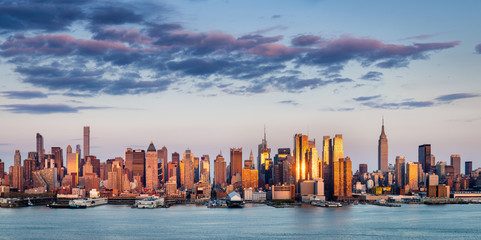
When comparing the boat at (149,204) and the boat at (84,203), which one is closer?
the boat at (149,204)

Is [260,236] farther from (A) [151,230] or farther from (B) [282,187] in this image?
(B) [282,187]

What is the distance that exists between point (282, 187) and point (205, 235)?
401 ft

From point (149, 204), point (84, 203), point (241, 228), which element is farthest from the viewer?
point (84, 203)

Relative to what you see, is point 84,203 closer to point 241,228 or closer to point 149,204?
point 149,204

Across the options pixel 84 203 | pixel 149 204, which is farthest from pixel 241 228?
pixel 84 203

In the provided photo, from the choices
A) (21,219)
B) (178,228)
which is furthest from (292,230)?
(21,219)

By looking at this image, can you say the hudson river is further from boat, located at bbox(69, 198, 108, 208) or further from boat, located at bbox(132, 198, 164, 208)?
boat, located at bbox(69, 198, 108, 208)

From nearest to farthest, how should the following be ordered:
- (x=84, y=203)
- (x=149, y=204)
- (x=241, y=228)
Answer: (x=241, y=228) < (x=149, y=204) < (x=84, y=203)

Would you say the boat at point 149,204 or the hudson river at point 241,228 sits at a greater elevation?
the hudson river at point 241,228

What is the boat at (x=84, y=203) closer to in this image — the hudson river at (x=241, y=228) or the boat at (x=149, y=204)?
the boat at (x=149, y=204)

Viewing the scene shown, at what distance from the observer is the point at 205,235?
256 feet

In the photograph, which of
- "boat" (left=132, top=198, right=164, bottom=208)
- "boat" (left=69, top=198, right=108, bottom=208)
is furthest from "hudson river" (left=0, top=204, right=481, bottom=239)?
"boat" (left=69, top=198, right=108, bottom=208)

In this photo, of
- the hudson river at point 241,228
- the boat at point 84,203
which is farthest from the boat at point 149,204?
the hudson river at point 241,228

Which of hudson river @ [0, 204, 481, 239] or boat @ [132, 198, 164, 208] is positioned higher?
hudson river @ [0, 204, 481, 239]
